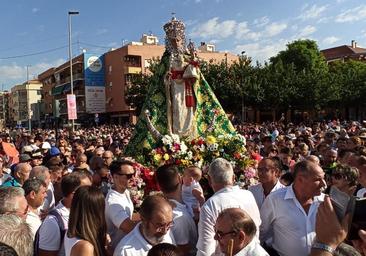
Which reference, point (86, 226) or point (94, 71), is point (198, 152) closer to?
point (86, 226)

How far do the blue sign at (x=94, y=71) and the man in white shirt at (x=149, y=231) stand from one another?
4807cm

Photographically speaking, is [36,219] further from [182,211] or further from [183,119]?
[183,119]

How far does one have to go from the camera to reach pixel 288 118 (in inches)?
1721

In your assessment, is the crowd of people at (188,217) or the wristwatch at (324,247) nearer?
the wristwatch at (324,247)

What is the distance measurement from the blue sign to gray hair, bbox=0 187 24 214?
1859 inches

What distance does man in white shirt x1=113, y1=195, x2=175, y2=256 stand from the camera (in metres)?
2.77

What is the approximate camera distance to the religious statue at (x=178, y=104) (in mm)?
7926

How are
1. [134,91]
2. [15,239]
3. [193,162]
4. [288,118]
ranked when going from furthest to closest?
1. [288,118]
2. [134,91]
3. [193,162]
4. [15,239]

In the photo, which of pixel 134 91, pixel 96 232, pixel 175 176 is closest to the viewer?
pixel 96 232

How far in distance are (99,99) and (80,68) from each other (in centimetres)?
488

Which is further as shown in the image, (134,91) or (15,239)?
(134,91)

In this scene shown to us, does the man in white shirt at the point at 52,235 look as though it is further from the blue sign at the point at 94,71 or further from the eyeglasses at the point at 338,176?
the blue sign at the point at 94,71

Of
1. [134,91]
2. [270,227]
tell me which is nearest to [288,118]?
[134,91]

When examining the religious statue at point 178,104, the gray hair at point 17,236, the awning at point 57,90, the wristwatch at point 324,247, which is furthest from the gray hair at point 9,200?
the awning at point 57,90
